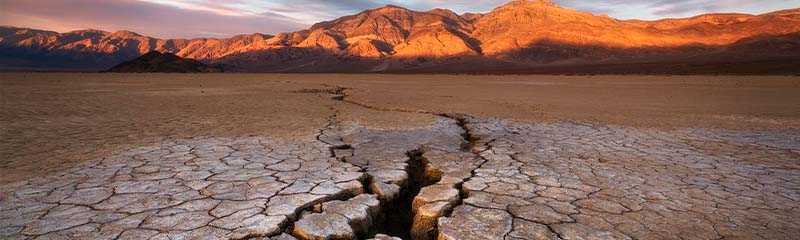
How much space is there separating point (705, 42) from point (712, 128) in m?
87.0

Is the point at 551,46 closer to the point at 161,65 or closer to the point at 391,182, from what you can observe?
the point at 161,65

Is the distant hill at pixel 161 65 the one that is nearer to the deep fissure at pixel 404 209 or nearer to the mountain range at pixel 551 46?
→ the mountain range at pixel 551 46

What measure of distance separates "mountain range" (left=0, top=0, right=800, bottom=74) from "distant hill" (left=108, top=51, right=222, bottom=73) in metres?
37.1

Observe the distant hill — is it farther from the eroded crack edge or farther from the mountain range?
the eroded crack edge

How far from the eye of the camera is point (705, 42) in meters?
76.9

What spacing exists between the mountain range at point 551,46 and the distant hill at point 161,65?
122 ft

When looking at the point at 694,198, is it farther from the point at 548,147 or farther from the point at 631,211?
the point at 548,147

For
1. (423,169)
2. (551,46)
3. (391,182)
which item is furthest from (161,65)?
(551,46)

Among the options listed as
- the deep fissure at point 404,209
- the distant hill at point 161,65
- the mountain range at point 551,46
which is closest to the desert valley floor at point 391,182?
the deep fissure at point 404,209

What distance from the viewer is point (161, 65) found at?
60.9 m

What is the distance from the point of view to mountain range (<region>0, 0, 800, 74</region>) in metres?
62.1

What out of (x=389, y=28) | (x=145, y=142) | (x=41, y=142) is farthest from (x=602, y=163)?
(x=389, y=28)

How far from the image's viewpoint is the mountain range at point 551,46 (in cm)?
6209

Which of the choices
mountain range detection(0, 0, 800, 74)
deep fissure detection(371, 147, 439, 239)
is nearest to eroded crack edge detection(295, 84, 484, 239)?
deep fissure detection(371, 147, 439, 239)
